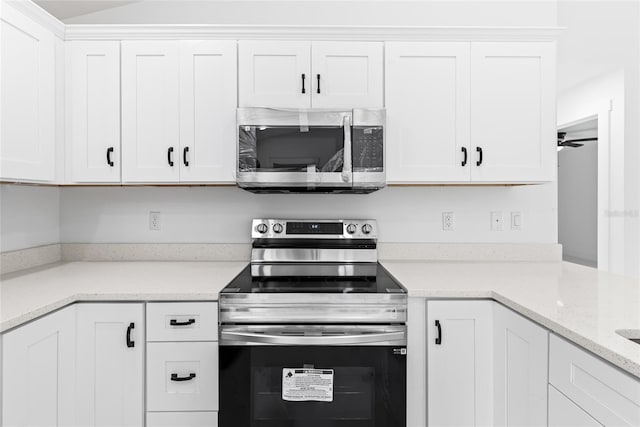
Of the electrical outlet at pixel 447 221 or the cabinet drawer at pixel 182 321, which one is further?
the electrical outlet at pixel 447 221

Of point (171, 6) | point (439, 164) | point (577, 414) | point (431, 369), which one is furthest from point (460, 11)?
point (577, 414)

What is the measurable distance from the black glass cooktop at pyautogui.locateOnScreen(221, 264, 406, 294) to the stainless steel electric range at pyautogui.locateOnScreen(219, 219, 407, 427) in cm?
2

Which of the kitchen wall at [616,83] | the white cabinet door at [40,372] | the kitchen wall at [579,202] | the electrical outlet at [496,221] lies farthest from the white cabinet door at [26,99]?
the kitchen wall at [579,202]

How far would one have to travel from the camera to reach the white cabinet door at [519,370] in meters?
1.29

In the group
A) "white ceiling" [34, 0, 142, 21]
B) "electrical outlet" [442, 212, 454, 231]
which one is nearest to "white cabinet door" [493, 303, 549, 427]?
"electrical outlet" [442, 212, 454, 231]

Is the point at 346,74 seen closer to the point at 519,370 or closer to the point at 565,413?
the point at 519,370

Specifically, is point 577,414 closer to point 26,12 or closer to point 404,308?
point 404,308

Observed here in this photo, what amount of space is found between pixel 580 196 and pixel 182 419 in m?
3.49

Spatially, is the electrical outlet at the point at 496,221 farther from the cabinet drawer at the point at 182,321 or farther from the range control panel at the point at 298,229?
the cabinet drawer at the point at 182,321

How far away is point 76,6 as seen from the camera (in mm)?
2367

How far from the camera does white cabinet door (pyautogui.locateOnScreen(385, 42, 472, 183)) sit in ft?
6.86


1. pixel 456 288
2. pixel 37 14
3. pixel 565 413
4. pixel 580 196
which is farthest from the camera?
pixel 580 196

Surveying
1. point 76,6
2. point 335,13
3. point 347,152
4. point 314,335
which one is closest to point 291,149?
point 347,152

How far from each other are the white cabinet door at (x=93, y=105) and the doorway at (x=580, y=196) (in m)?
3.11
